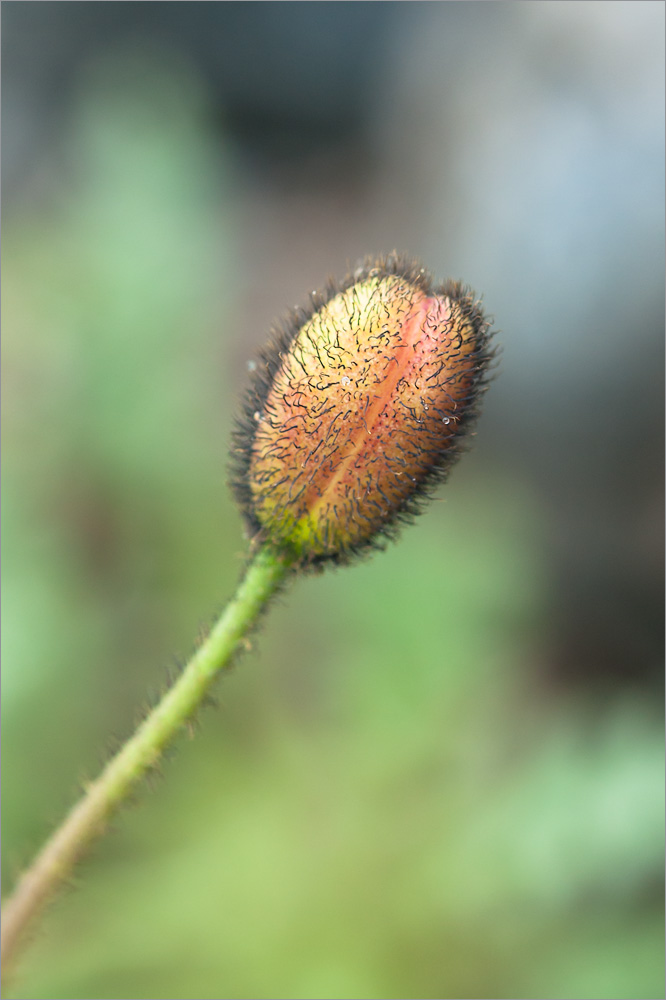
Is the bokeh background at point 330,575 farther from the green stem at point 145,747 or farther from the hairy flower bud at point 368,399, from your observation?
Answer: the hairy flower bud at point 368,399

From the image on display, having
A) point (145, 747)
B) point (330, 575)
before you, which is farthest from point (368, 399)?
point (330, 575)

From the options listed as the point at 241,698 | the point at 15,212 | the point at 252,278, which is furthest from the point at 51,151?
the point at 241,698

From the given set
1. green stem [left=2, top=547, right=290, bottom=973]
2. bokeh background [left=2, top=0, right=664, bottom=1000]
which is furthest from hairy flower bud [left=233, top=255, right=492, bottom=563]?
bokeh background [left=2, top=0, right=664, bottom=1000]

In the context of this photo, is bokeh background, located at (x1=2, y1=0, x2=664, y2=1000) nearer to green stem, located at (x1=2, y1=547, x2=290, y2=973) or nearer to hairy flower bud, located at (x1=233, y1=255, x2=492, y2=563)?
green stem, located at (x1=2, y1=547, x2=290, y2=973)

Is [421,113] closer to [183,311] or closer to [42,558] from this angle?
[183,311]

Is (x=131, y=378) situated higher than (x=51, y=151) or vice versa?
(x=51, y=151)
